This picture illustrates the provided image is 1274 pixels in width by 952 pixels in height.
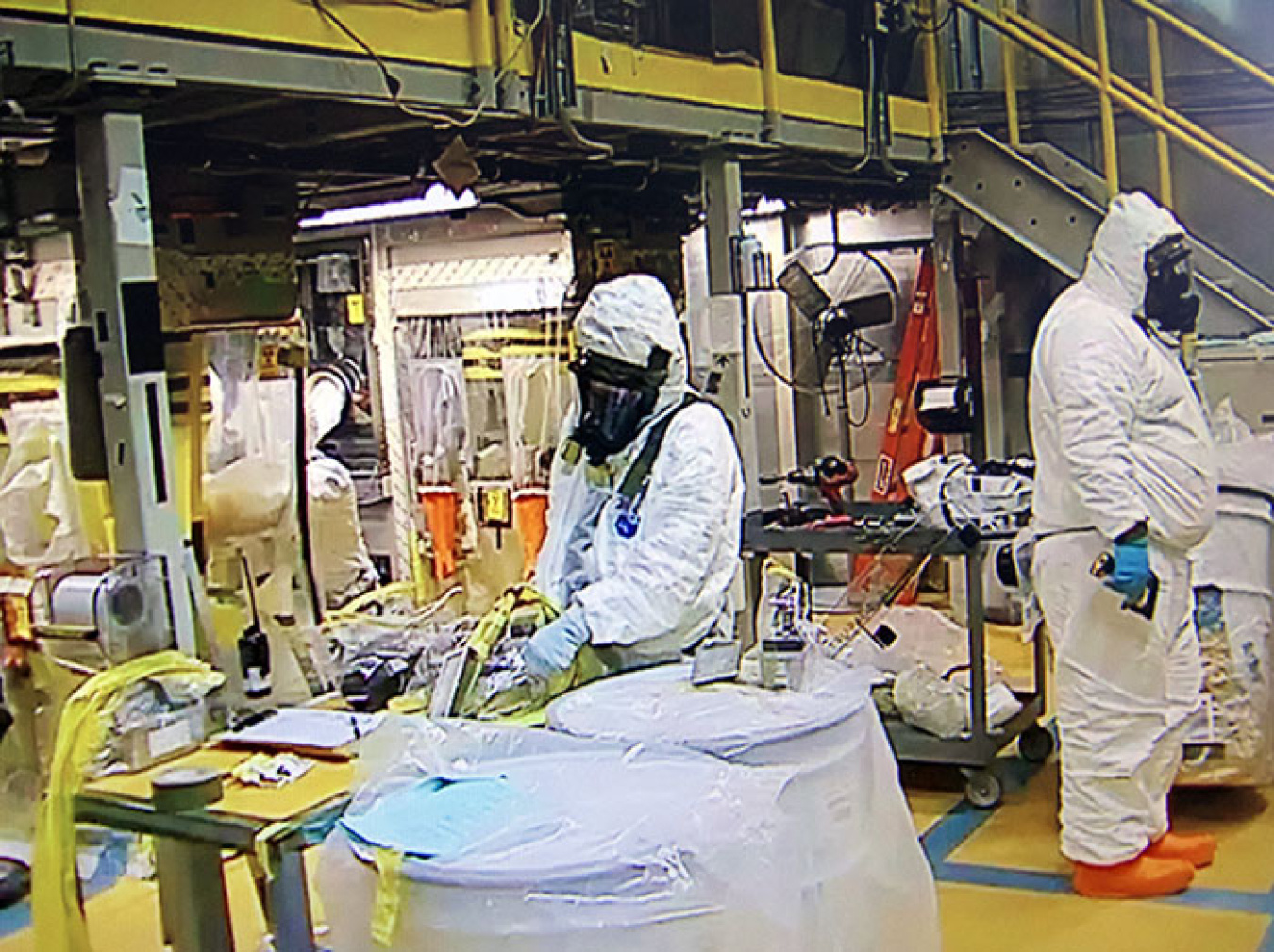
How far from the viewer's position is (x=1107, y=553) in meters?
3.50

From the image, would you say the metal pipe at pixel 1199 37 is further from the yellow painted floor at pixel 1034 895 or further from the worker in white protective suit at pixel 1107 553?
the yellow painted floor at pixel 1034 895

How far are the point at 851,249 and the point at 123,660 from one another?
5879 millimetres

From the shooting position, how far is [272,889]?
2039 mm

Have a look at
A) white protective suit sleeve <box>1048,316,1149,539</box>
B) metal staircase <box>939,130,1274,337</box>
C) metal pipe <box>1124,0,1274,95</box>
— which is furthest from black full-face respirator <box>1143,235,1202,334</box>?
metal pipe <box>1124,0,1274,95</box>

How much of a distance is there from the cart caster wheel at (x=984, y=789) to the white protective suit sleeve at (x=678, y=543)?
1.71 meters

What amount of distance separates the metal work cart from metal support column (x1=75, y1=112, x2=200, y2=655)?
230cm

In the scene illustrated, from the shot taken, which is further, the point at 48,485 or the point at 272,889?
the point at 48,485

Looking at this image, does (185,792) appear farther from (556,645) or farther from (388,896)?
(556,645)

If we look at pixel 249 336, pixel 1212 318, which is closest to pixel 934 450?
pixel 1212 318

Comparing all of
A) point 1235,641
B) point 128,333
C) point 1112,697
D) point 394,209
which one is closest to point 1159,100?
point 1235,641

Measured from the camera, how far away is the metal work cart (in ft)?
14.7

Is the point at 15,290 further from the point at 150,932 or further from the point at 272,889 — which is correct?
the point at 272,889

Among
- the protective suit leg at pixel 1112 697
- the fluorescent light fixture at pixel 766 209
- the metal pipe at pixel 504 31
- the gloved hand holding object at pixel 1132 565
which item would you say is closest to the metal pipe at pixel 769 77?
the metal pipe at pixel 504 31

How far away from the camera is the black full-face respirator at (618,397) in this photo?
3291 millimetres
